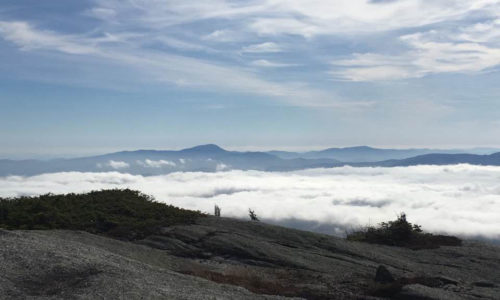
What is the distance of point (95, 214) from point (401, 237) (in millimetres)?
23476

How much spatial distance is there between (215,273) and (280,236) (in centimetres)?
1007

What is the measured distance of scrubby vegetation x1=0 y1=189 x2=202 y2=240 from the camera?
1142 inches

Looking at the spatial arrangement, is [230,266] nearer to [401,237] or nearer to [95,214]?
[95,214]

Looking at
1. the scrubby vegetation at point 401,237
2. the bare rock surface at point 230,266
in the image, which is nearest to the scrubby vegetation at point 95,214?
the bare rock surface at point 230,266

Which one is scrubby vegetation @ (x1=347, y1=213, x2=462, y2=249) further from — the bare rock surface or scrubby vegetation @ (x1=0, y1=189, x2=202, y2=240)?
scrubby vegetation @ (x1=0, y1=189, x2=202, y2=240)

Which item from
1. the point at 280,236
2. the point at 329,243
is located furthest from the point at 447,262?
the point at 280,236

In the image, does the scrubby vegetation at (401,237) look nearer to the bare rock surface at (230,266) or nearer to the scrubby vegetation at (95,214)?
the bare rock surface at (230,266)

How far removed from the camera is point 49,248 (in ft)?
67.0

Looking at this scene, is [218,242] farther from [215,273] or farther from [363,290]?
[363,290]

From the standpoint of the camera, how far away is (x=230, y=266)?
25078 mm

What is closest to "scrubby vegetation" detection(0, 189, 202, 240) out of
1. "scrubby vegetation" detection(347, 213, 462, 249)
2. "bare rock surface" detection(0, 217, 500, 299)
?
"bare rock surface" detection(0, 217, 500, 299)

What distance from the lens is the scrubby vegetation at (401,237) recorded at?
119 ft

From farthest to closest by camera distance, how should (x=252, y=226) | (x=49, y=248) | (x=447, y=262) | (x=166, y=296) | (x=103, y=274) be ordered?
(x=252, y=226)
(x=447, y=262)
(x=49, y=248)
(x=103, y=274)
(x=166, y=296)

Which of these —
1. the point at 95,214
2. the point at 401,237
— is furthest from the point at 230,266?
the point at 401,237
